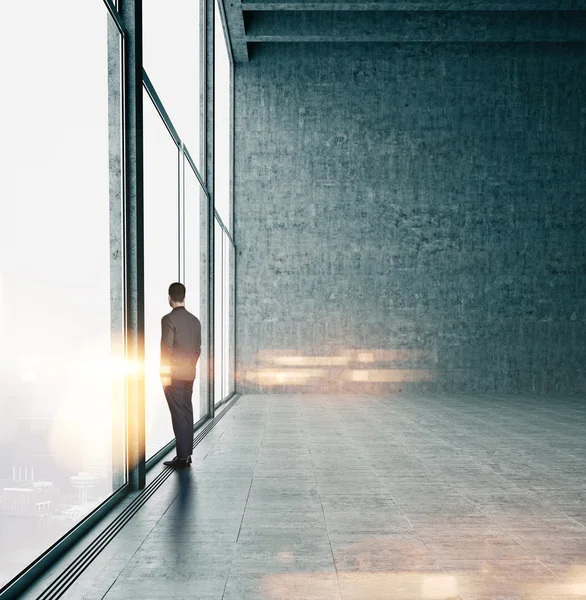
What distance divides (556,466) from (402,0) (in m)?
8.57

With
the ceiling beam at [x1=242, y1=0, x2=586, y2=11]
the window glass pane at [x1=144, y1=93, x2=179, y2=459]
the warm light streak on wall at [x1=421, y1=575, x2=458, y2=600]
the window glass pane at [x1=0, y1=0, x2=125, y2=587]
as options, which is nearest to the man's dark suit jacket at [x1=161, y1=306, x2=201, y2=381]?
the window glass pane at [x1=144, y1=93, x2=179, y2=459]

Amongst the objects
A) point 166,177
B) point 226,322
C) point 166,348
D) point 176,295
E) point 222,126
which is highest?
point 222,126

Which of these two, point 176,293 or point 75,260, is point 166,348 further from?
point 75,260

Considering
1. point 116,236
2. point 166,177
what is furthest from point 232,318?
point 116,236

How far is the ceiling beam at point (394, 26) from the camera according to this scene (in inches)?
461

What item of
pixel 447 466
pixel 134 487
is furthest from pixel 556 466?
pixel 134 487

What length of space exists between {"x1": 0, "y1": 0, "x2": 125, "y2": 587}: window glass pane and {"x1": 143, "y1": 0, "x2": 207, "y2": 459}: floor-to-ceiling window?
79 cm

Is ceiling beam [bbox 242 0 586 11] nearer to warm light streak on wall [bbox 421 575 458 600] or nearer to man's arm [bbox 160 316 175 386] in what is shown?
man's arm [bbox 160 316 175 386]

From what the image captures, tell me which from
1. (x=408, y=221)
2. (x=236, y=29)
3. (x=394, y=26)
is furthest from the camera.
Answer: (x=408, y=221)

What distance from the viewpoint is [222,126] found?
35.2 ft

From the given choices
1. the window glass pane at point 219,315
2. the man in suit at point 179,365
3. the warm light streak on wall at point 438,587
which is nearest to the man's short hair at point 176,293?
the man in suit at point 179,365

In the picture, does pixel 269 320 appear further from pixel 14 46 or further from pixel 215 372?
pixel 14 46

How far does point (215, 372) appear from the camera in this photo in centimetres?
→ 882

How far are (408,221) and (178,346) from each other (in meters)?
8.08
